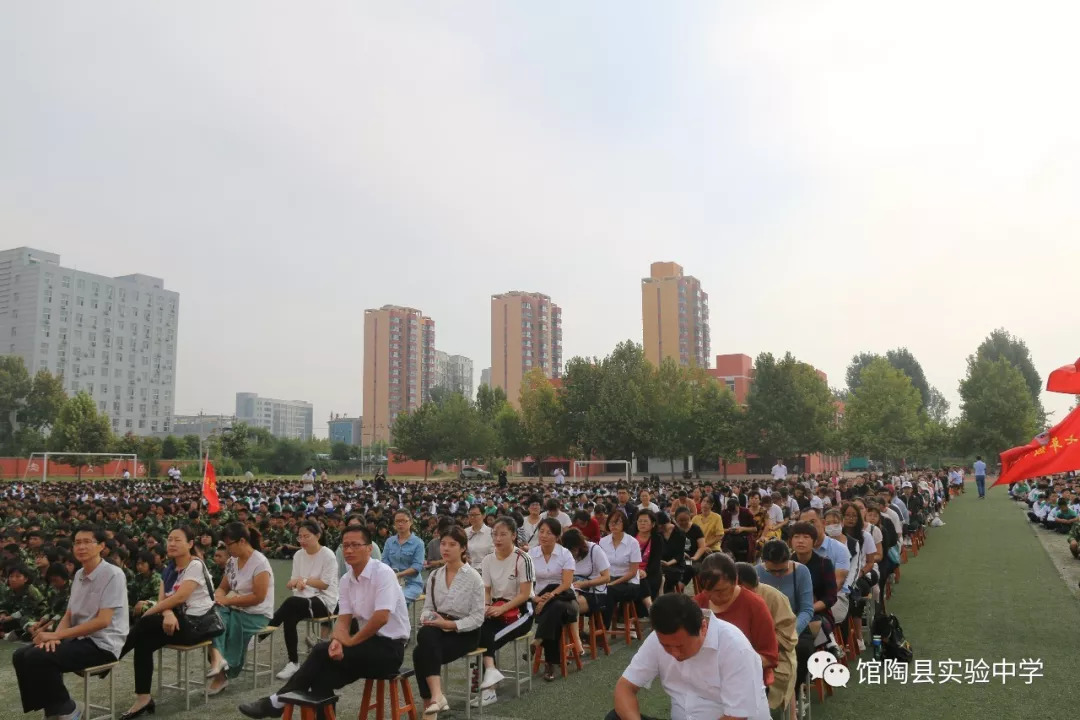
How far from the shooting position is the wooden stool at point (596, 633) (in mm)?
7719

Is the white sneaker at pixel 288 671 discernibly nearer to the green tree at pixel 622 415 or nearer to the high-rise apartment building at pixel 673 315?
the green tree at pixel 622 415

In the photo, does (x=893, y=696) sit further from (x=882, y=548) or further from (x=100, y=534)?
(x=100, y=534)

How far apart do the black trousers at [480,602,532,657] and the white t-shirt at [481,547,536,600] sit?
0.23 meters

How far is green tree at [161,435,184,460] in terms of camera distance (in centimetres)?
6756

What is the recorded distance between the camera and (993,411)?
148ft

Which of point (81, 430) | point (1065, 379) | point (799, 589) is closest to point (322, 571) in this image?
point (799, 589)

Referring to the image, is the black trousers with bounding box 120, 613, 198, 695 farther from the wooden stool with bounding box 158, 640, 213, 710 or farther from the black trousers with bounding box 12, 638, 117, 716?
the black trousers with bounding box 12, 638, 117, 716

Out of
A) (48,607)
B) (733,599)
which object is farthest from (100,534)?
(733,599)

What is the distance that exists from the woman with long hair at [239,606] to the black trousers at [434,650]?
172 cm

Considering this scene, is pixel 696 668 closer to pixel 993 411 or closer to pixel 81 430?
pixel 993 411

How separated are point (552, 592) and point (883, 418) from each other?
152ft

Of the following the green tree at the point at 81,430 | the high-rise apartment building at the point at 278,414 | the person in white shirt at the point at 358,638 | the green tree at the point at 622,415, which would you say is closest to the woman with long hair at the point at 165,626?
the person in white shirt at the point at 358,638

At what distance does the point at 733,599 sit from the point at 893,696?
3010 millimetres

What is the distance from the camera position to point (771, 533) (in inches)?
428
